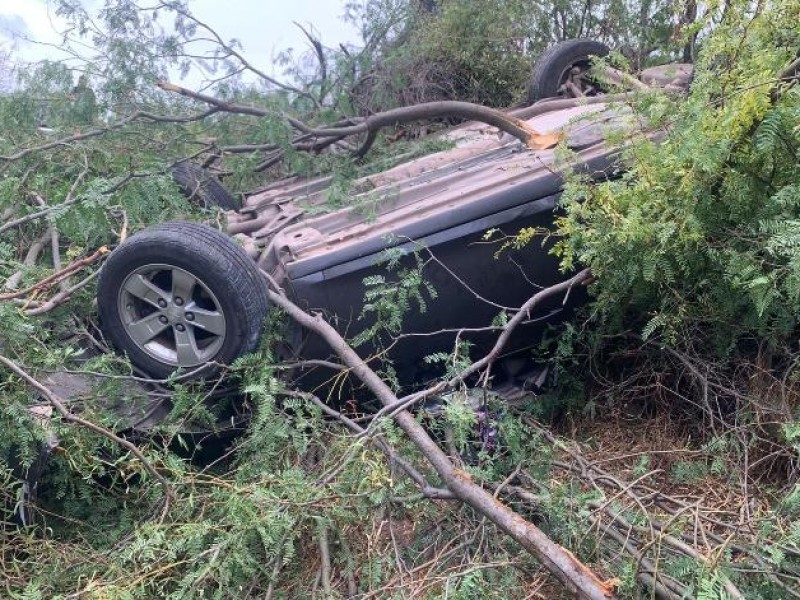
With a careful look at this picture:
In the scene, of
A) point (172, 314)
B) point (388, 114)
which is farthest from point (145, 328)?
point (388, 114)

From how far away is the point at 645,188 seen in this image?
3.43m

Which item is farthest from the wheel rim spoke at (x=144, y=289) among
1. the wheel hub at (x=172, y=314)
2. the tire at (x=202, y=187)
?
the tire at (x=202, y=187)

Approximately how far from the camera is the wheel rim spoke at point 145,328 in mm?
3887

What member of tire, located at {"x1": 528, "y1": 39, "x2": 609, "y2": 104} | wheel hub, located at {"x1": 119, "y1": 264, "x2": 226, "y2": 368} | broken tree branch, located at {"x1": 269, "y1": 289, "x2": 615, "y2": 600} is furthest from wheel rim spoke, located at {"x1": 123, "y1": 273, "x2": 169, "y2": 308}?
tire, located at {"x1": 528, "y1": 39, "x2": 609, "y2": 104}

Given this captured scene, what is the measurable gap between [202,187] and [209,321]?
Result: 189cm

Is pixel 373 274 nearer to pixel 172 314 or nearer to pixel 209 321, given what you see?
pixel 209 321

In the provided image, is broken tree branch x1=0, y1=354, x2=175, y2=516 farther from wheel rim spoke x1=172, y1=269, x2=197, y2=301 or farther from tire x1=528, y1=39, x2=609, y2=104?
tire x1=528, y1=39, x2=609, y2=104

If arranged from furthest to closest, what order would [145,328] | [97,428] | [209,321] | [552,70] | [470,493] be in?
[552,70] < [145,328] < [209,321] < [97,428] < [470,493]

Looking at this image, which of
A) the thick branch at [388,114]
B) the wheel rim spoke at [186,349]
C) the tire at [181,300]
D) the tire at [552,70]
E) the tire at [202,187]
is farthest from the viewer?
the tire at [552,70]

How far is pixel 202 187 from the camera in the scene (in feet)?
17.9

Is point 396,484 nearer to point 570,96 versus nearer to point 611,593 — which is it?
point 611,593

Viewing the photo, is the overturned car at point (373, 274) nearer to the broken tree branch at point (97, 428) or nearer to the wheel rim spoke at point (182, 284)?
the wheel rim spoke at point (182, 284)

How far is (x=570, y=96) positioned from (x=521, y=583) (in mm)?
4089

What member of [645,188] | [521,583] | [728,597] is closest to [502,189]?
[645,188]
